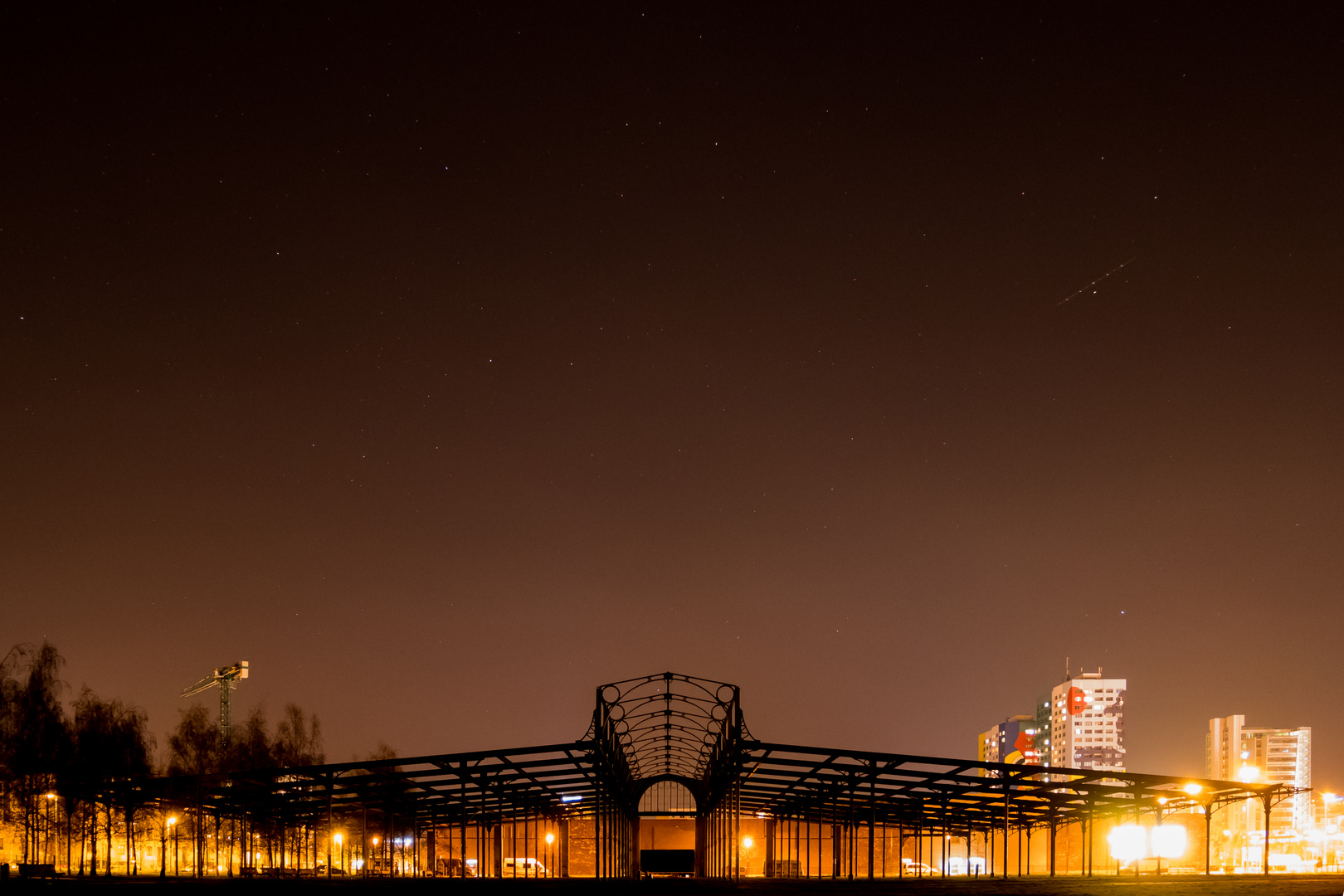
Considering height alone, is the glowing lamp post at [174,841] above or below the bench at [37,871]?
below

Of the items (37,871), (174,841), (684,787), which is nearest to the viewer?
(37,871)

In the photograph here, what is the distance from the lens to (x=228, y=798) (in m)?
32.6

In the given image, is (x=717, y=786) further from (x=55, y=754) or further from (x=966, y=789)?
(x=55, y=754)

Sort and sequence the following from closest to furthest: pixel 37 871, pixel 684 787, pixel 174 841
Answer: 1. pixel 37 871
2. pixel 174 841
3. pixel 684 787

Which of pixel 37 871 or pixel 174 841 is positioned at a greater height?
pixel 37 871

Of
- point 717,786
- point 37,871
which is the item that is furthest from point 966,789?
point 37,871

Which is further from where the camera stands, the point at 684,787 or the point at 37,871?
the point at 684,787

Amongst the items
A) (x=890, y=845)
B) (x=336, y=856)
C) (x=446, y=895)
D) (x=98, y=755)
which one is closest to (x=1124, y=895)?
(x=446, y=895)

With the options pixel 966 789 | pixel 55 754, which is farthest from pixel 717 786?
pixel 55 754

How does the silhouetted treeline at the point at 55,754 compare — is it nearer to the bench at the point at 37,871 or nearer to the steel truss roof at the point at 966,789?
the bench at the point at 37,871

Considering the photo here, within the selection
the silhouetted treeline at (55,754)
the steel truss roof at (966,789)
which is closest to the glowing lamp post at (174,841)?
the silhouetted treeline at (55,754)

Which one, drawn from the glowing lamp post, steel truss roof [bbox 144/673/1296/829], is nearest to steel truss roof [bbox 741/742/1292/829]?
steel truss roof [bbox 144/673/1296/829]

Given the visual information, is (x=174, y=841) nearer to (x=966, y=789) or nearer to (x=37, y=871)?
(x=37, y=871)

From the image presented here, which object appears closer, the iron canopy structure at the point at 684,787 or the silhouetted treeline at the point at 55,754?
the iron canopy structure at the point at 684,787
